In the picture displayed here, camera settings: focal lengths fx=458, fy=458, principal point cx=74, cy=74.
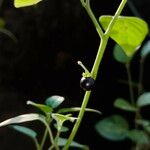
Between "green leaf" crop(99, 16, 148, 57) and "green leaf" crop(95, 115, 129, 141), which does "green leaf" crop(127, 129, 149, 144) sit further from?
"green leaf" crop(99, 16, 148, 57)

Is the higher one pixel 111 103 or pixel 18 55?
pixel 18 55

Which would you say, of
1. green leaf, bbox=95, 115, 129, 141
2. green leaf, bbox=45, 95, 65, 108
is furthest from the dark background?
green leaf, bbox=45, 95, 65, 108

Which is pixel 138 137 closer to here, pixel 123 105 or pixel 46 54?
pixel 123 105

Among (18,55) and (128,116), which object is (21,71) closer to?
(18,55)

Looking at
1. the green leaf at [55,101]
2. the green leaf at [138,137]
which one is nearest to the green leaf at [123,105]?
the green leaf at [138,137]

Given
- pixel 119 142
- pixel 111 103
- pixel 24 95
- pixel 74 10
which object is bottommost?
pixel 119 142

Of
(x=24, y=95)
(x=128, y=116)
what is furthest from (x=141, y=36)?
(x=128, y=116)

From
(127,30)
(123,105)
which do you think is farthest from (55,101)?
(123,105)
